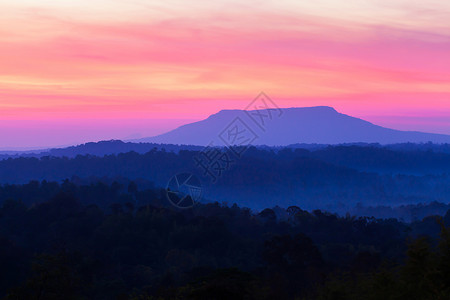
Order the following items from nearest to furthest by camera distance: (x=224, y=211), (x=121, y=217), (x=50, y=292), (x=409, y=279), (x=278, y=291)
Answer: (x=409, y=279) → (x=50, y=292) → (x=278, y=291) → (x=121, y=217) → (x=224, y=211)

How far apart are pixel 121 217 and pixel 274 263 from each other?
32.5 meters

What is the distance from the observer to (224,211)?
354 ft

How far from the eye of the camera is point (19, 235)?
84.1m

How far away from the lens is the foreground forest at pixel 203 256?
33188mm

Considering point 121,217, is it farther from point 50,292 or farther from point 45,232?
point 50,292

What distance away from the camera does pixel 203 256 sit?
7550cm

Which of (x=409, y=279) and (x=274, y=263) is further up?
(x=409, y=279)

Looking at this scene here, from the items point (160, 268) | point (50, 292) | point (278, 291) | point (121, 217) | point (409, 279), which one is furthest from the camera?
point (121, 217)

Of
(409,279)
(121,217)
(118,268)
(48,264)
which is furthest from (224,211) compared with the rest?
(409,279)

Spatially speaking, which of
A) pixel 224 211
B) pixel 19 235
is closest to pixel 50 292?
pixel 19 235

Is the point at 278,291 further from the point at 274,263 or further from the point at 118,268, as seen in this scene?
the point at 118,268

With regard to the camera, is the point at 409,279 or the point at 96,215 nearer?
the point at 409,279

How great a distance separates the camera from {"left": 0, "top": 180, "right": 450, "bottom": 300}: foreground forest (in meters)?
33.2

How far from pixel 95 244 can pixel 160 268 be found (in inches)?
531
